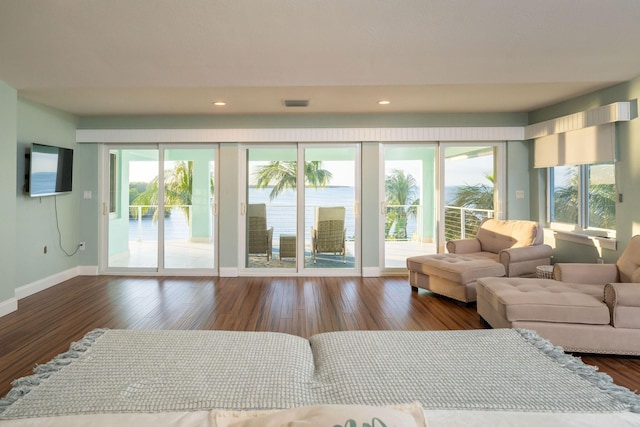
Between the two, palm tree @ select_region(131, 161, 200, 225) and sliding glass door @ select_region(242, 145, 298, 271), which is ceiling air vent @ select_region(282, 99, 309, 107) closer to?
sliding glass door @ select_region(242, 145, 298, 271)

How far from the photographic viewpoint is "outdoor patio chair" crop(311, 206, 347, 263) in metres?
5.82

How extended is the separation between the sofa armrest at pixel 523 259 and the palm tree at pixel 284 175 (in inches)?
104

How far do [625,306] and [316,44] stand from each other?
9.60 feet

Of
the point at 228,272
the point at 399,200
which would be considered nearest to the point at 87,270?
the point at 228,272

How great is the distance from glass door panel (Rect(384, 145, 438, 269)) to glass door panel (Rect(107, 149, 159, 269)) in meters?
3.56

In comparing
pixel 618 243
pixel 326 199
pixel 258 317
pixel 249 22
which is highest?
pixel 249 22

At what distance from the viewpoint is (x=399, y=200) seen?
5855 millimetres

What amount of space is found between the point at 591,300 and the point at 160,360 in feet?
9.82

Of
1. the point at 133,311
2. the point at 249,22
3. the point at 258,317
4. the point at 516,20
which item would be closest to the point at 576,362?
the point at 516,20

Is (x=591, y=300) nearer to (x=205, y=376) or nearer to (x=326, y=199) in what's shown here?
(x=205, y=376)

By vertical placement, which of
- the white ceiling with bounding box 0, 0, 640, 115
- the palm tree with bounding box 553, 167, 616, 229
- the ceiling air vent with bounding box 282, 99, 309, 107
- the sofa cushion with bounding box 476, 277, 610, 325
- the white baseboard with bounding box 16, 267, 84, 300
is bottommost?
the white baseboard with bounding box 16, 267, 84, 300

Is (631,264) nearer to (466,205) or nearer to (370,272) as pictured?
(466,205)

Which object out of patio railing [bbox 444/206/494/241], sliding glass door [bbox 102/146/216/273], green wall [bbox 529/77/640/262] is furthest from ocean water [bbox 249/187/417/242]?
green wall [bbox 529/77/640/262]

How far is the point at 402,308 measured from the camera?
4133 millimetres
